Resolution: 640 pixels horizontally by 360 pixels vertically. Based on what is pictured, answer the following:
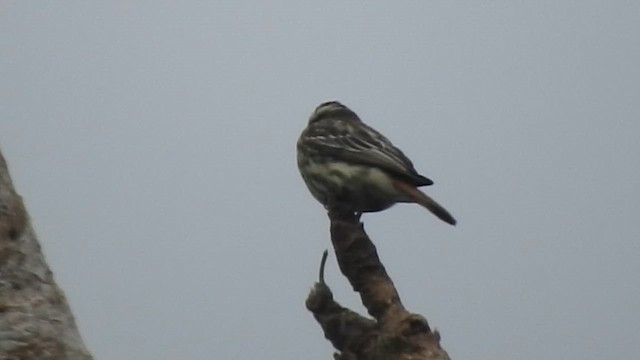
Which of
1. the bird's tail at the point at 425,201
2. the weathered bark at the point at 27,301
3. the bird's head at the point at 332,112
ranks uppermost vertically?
the bird's head at the point at 332,112

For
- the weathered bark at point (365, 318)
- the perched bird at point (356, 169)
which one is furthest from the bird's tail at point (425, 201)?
the weathered bark at point (365, 318)

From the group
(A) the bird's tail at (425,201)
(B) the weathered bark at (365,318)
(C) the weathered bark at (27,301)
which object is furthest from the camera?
(A) the bird's tail at (425,201)

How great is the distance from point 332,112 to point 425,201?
2.09 meters

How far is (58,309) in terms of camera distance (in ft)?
22.2

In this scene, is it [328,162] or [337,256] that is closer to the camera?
[337,256]

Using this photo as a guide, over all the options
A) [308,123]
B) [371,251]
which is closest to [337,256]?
[371,251]

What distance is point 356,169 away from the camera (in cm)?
894

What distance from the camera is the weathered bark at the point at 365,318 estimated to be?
22.3 feet

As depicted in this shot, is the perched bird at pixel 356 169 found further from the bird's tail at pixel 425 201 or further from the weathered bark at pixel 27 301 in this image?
the weathered bark at pixel 27 301

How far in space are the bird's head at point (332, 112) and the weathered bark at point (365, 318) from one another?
94.0 inches

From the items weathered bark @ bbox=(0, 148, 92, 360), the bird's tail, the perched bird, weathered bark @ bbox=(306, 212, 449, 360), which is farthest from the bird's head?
weathered bark @ bbox=(0, 148, 92, 360)

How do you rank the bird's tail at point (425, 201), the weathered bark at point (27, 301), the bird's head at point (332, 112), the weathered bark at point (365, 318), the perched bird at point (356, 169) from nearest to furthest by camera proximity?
the weathered bark at point (27, 301) < the weathered bark at point (365, 318) < the bird's tail at point (425, 201) < the perched bird at point (356, 169) < the bird's head at point (332, 112)

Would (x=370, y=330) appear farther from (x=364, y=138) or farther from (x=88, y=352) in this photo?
(x=364, y=138)

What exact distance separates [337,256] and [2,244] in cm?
198
